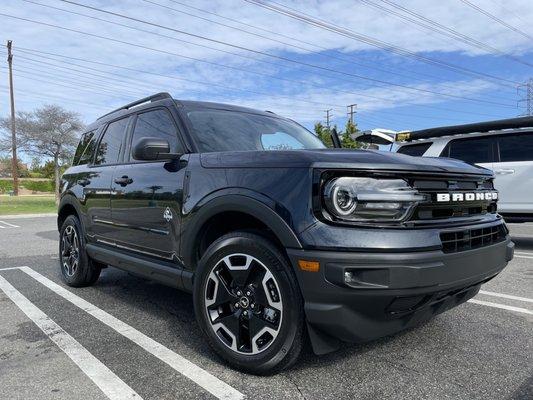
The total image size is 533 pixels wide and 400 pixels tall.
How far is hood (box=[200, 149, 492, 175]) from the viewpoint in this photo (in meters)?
2.48

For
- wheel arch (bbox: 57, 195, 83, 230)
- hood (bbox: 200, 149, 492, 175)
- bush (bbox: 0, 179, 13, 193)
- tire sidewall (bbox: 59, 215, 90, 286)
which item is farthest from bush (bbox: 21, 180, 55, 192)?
hood (bbox: 200, 149, 492, 175)

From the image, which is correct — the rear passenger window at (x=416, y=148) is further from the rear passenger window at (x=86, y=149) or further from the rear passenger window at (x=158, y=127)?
the rear passenger window at (x=158, y=127)

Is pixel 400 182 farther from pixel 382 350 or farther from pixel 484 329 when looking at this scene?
pixel 484 329

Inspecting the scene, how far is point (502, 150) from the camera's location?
7.89m

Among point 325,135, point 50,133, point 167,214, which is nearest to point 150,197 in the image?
Answer: point 167,214

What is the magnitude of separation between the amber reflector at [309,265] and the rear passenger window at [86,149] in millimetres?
3486

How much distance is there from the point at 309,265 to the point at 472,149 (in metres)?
6.70

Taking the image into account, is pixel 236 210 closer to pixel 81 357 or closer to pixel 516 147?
pixel 81 357

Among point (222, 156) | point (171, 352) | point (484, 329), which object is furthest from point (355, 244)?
point (484, 329)

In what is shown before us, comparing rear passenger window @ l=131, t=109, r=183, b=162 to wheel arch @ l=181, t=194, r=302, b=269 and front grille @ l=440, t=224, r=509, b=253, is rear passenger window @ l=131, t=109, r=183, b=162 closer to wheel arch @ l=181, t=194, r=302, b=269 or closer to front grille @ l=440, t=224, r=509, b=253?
wheel arch @ l=181, t=194, r=302, b=269

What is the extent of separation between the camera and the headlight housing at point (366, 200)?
2.44 m

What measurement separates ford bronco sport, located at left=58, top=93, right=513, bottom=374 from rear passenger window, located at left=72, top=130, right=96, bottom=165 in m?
1.70

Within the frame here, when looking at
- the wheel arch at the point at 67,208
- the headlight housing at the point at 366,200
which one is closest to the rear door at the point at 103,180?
the wheel arch at the point at 67,208

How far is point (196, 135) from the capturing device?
11.5 ft
